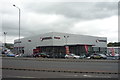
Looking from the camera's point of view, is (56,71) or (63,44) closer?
(56,71)

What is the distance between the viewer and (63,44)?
7600cm

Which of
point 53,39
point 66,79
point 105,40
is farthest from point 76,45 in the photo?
point 66,79

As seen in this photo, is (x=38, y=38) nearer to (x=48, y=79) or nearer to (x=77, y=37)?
(x=77, y=37)

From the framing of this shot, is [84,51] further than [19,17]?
Yes

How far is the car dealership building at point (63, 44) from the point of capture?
7256cm

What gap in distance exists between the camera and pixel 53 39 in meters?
74.4

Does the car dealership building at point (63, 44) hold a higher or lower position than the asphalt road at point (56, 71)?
higher

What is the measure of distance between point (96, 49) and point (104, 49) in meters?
6.70

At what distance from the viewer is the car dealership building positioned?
72.6 metres

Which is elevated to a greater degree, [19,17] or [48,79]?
[19,17]

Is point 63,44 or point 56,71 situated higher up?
point 63,44

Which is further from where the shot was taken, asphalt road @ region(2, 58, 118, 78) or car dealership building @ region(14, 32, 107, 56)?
car dealership building @ region(14, 32, 107, 56)

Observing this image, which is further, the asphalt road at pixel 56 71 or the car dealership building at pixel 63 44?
the car dealership building at pixel 63 44

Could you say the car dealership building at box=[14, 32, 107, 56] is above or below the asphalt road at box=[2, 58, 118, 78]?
above
